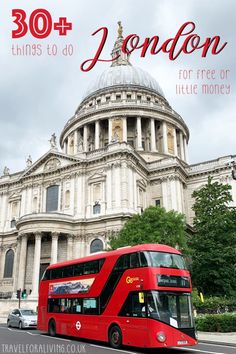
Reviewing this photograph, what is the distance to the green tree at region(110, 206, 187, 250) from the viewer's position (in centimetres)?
3148

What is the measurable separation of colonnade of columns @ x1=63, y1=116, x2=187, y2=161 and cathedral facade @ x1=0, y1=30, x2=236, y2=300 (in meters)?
0.19

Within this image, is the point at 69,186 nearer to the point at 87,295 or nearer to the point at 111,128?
the point at 111,128

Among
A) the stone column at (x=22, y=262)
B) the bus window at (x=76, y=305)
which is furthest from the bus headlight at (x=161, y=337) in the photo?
the stone column at (x=22, y=262)

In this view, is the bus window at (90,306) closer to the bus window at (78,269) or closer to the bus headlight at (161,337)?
the bus window at (78,269)

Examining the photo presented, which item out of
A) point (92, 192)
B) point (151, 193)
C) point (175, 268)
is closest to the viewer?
point (175, 268)

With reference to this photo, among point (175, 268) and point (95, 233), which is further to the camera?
point (95, 233)

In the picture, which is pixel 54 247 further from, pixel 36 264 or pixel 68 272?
pixel 68 272

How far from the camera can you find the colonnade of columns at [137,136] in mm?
61969

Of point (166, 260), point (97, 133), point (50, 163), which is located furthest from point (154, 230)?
point (97, 133)

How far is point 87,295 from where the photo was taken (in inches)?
703

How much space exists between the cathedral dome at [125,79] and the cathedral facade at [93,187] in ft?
26.0

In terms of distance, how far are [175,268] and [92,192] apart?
106ft

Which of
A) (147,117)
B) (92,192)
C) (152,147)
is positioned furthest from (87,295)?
(147,117)

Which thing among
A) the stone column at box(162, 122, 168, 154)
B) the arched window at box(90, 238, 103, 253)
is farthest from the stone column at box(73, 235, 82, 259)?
the stone column at box(162, 122, 168, 154)
